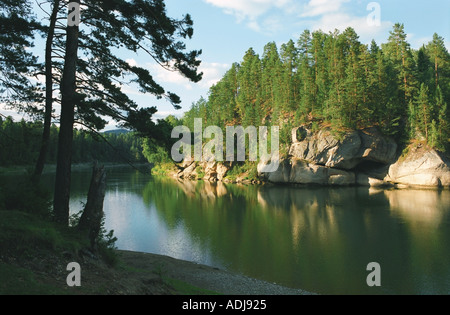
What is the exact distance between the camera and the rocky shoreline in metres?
45.4

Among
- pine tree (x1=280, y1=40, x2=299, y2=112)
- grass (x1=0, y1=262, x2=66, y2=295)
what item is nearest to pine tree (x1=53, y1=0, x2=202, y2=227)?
grass (x1=0, y1=262, x2=66, y2=295)

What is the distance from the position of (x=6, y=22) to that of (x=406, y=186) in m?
53.6

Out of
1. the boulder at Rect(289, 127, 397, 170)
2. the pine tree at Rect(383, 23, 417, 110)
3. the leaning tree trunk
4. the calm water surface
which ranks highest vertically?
the pine tree at Rect(383, 23, 417, 110)

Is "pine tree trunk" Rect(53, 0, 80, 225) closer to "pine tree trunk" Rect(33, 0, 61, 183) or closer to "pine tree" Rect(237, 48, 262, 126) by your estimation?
"pine tree trunk" Rect(33, 0, 61, 183)

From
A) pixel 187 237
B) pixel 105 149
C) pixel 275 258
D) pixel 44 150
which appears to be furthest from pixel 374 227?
pixel 105 149

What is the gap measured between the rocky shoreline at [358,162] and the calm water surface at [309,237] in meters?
7.66

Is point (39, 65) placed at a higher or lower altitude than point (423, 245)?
higher

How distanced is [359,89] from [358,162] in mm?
13113

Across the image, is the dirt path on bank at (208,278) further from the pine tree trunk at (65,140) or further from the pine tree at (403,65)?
the pine tree at (403,65)

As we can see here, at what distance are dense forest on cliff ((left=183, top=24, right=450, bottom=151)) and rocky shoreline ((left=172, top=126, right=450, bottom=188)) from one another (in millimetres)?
1939

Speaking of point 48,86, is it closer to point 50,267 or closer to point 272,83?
point 50,267

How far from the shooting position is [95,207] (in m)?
8.98

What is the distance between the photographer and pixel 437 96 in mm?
46562

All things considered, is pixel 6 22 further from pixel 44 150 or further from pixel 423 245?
pixel 423 245
